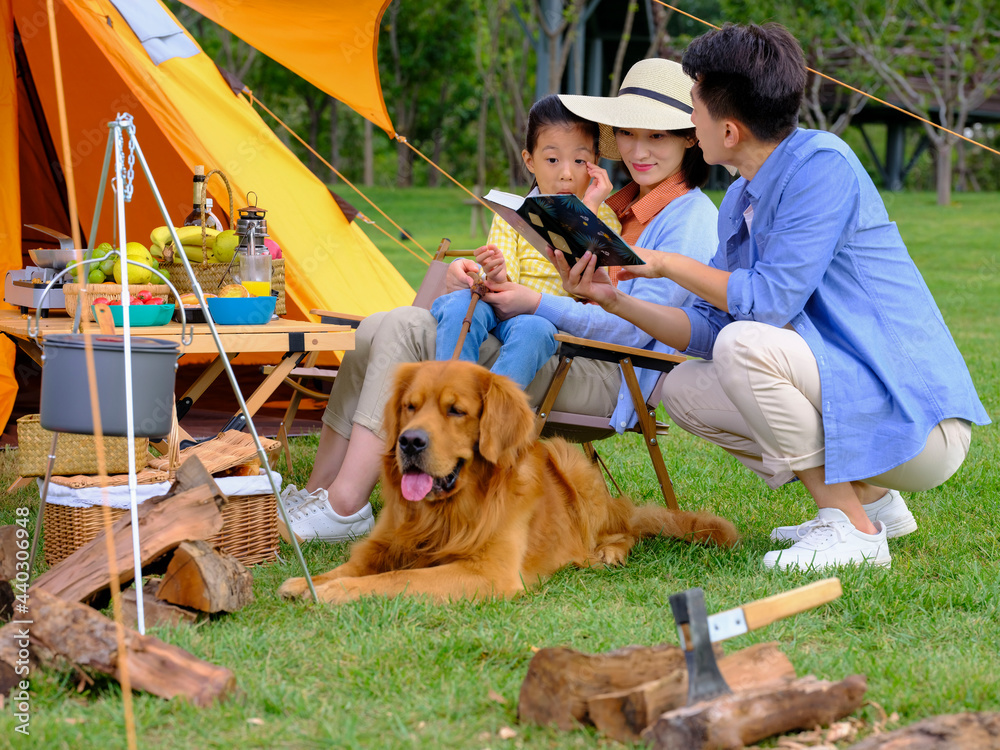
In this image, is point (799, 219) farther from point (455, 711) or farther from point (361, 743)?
point (361, 743)

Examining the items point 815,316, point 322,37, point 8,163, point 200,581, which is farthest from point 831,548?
point 8,163

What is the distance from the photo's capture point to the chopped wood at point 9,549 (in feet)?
8.85

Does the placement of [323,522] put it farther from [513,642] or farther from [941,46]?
[941,46]

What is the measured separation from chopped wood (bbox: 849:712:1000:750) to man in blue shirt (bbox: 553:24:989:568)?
1.13 metres

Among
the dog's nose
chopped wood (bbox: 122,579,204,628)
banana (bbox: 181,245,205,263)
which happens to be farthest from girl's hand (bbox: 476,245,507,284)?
chopped wood (bbox: 122,579,204,628)

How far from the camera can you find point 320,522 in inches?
127

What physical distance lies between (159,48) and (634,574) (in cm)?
316

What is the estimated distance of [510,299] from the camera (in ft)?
10.3

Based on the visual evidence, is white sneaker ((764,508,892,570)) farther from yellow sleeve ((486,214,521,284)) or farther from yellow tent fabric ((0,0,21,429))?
yellow tent fabric ((0,0,21,429))

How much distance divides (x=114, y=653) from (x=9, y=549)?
3.14 feet

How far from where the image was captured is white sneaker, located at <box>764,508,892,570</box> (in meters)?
2.87

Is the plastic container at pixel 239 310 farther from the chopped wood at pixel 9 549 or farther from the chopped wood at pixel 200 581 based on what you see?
the chopped wood at pixel 200 581

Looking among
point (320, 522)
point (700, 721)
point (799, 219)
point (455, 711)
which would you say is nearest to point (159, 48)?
point (320, 522)

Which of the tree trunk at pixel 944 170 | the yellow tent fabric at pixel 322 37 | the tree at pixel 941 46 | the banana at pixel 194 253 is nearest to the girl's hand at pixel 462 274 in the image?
the banana at pixel 194 253
